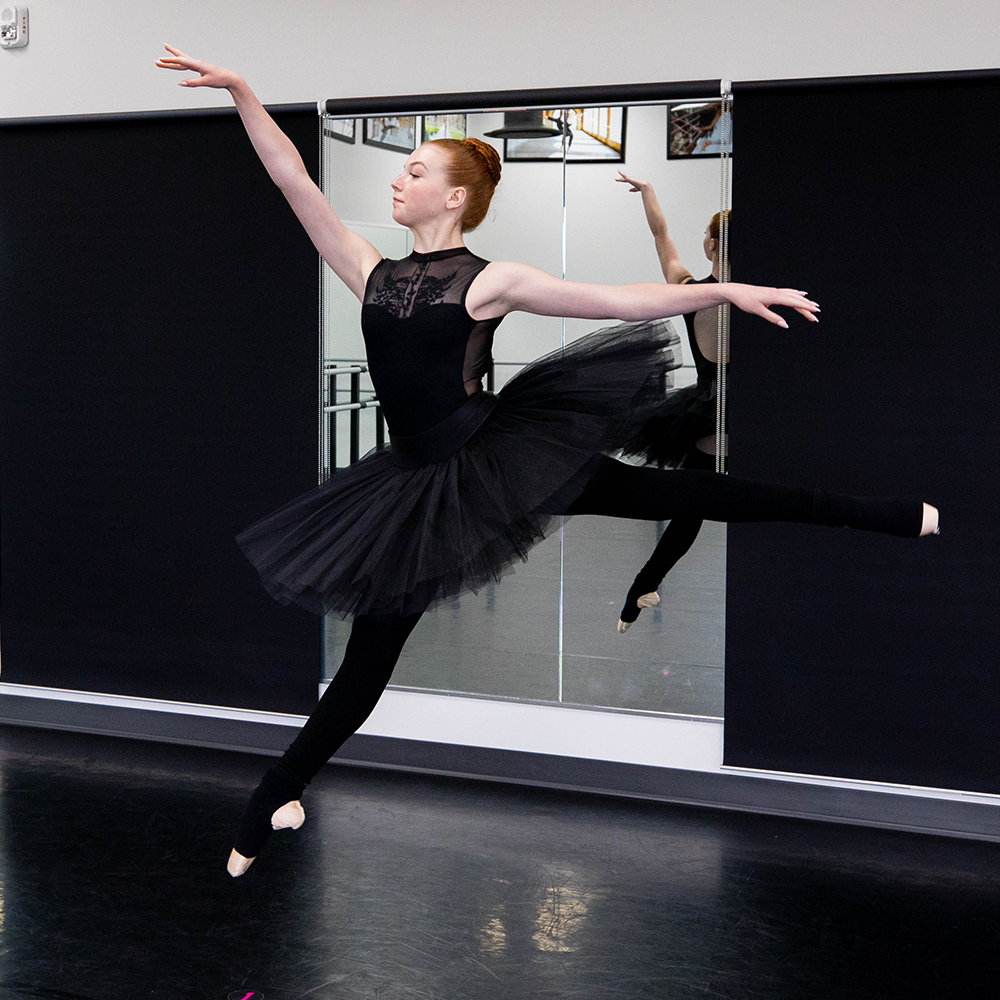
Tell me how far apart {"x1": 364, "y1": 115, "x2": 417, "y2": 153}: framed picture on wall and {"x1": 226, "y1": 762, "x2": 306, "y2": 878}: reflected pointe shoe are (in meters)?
2.02

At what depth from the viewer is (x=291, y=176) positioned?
2.41 meters

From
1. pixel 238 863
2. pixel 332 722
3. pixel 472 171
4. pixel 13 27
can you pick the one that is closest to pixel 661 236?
pixel 472 171

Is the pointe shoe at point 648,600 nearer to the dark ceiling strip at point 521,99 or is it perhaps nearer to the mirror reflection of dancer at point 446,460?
the mirror reflection of dancer at point 446,460

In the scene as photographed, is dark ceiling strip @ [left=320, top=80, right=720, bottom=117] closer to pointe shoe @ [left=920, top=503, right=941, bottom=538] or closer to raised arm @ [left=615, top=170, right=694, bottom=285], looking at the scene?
raised arm @ [left=615, top=170, right=694, bottom=285]

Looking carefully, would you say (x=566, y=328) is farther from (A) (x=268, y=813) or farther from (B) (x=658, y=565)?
(A) (x=268, y=813)

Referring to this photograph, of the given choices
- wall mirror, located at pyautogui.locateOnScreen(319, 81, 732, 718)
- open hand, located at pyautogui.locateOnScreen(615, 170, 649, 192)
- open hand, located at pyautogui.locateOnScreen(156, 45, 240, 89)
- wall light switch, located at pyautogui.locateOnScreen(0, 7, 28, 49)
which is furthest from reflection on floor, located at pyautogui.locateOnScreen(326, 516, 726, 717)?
wall light switch, located at pyautogui.locateOnScreen(0, 7, 28, 49)

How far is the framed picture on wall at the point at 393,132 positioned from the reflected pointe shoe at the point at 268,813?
2019 millimetres

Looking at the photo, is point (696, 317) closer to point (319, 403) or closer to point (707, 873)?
point (319, 403)

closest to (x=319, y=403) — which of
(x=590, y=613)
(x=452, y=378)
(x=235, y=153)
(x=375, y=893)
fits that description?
(x=235, y=153)

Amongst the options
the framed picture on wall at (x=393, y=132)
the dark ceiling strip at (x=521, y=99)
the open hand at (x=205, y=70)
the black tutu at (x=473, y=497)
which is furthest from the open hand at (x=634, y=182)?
the open hand at (x=205, y=70)

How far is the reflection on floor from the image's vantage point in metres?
3.50

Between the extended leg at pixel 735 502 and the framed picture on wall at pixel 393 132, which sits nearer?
the extended leg at pixel 735 502

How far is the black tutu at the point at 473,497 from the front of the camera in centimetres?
237

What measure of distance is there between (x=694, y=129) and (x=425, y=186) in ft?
3.87
